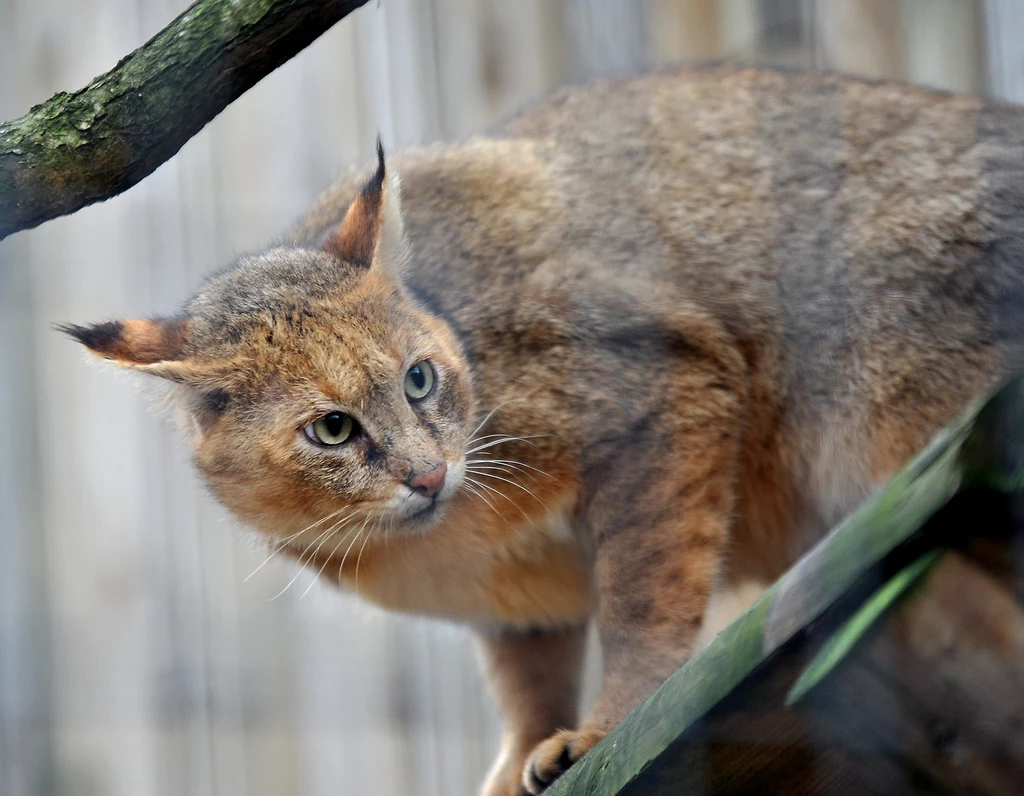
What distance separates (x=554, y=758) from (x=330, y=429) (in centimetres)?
70

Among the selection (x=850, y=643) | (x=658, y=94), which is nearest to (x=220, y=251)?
(x=658, y=94)

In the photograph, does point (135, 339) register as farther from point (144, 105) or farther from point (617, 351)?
point (617, 351)

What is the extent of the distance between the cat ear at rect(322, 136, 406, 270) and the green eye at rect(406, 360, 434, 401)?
0.23m

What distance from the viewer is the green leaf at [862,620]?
1222mm

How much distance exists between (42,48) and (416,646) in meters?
1.97

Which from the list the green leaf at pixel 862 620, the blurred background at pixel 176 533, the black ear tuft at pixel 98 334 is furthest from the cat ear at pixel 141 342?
the green leaf at pixel 862 620

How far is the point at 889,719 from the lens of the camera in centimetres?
129

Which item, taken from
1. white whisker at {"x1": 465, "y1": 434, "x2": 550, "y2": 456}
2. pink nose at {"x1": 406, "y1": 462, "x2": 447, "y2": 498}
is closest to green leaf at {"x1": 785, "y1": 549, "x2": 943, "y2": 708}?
pink nose at {"x1": 406, "y1": 462, "x2": 447, "y2": 498}

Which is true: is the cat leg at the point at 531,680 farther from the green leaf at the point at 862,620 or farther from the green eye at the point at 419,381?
the green leaf at the point at 862,620

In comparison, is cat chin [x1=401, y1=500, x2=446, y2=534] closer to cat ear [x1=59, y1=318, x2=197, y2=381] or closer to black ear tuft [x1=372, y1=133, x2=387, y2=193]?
cat ear [x1=59, y1=318, x2=197, y2=381]

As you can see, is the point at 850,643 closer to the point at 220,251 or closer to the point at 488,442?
the point at 488,442

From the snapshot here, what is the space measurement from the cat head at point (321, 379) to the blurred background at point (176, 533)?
3.47 ft

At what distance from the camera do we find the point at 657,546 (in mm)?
2289

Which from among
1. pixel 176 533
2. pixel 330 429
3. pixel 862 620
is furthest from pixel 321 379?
pixel 176 533
